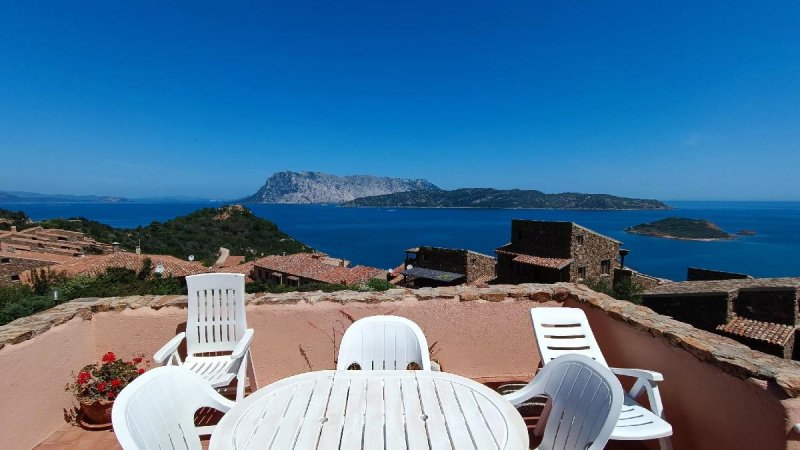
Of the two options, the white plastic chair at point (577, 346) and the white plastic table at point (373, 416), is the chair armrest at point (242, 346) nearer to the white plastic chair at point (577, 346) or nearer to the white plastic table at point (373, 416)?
the white plastic table at point (373, 416)

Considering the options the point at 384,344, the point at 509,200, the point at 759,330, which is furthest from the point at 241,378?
the point at 509,200

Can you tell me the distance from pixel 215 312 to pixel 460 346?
2086mm

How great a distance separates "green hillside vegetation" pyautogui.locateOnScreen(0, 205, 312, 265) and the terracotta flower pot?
25.3 meters

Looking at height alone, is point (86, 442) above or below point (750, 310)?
above

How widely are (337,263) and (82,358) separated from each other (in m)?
22.9

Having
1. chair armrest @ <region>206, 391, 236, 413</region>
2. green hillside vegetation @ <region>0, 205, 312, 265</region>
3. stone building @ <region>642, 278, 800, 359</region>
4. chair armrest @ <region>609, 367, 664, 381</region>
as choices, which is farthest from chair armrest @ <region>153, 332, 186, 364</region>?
green hillside vegetation @ <region>0, 205, 312, 265</region>

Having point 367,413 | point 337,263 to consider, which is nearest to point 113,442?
point 367,413

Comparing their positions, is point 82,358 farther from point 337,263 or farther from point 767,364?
point 337,263

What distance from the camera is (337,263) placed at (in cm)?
2564

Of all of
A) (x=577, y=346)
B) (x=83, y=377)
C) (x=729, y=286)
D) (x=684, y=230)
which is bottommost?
(x=684, y=230)

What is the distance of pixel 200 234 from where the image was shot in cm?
3719

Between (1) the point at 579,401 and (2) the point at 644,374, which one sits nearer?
(1) the point at 579,401

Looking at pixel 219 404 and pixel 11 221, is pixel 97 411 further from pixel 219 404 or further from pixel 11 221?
pixel 11 221

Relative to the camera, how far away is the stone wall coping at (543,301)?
1.85 metres
